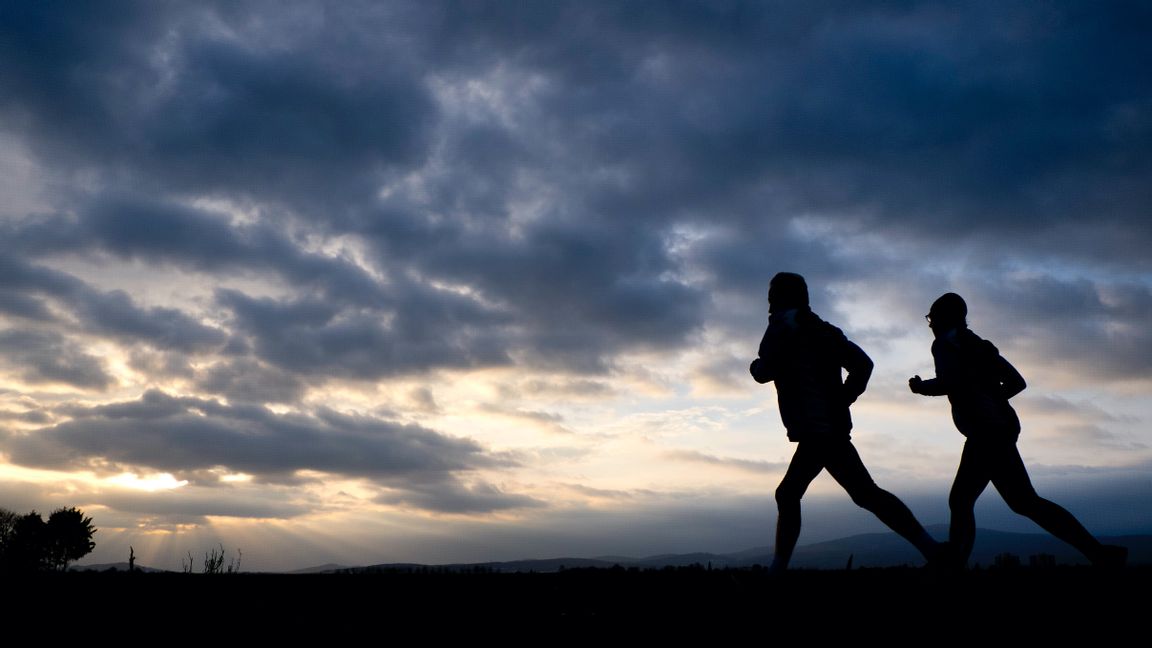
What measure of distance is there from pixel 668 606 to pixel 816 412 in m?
2.16

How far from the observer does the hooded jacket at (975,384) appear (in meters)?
7.57

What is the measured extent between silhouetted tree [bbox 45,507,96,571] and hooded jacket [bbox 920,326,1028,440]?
106 metres

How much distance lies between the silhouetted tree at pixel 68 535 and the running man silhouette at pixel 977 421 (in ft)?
347

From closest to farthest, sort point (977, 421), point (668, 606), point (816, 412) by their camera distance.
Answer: point (668, 606), point (816, 412), point (977, 421)

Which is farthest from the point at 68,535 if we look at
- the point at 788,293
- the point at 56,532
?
the point at 788,293

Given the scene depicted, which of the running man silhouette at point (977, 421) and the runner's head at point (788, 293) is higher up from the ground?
the runner's head at point (788, 293)

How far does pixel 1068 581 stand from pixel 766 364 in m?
2.86

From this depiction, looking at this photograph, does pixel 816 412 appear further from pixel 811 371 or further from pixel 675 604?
pixel 675 604

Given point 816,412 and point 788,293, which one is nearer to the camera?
point 816,412

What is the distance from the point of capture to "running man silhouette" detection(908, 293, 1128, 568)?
7.43 meters

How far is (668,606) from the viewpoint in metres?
5.28

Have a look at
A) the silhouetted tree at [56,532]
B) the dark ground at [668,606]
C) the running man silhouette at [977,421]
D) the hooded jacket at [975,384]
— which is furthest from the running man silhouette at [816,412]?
the silhouetted tree at [56,532]

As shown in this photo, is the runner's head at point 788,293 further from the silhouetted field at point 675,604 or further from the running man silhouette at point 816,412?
the silhouetted field at point 675,604

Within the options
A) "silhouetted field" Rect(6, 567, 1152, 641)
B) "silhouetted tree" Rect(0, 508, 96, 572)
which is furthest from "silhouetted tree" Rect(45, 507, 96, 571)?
"silhouetted field" Rect(6, 567, 1152, 641)
